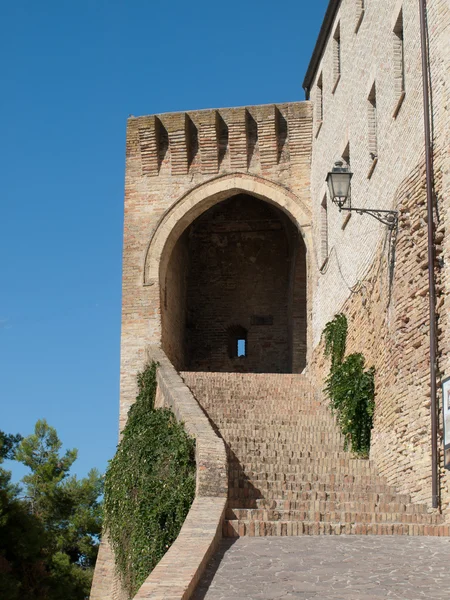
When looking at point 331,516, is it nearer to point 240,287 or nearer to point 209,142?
point 209,142

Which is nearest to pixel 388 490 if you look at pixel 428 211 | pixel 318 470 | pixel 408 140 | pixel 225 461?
pixel 318 470

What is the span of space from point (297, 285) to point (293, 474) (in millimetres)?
11078

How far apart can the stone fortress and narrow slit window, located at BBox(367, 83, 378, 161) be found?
0.23 ft

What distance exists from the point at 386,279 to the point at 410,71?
8.64 ft

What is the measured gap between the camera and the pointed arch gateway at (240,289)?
23.0 metres

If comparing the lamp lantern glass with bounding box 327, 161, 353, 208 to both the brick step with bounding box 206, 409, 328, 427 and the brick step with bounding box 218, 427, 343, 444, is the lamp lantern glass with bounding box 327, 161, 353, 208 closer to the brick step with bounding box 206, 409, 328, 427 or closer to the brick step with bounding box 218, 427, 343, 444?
the brick step with bounding box 218, 427, 343, 444

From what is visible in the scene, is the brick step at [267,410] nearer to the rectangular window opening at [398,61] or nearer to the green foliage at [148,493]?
the green foliage at [148,493]

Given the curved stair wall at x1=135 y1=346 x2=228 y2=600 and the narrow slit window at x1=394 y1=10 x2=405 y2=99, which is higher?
the narrow slit window at x1=394 y1=10 x2=405 y2=99

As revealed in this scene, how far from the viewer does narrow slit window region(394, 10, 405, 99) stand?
13.7 metres

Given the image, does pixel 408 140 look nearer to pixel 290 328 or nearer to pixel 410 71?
pixel 410 71

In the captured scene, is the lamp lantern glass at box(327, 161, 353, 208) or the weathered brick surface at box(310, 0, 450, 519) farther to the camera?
the lamp lantern glass at box(327, 161, 353, 208)

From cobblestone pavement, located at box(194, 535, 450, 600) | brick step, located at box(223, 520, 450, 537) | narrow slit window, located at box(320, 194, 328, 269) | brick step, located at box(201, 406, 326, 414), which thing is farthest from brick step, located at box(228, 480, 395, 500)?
narrow slit window, located at box(320, 194, 328, 269)

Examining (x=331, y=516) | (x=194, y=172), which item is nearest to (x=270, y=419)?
(x=331, y=516)

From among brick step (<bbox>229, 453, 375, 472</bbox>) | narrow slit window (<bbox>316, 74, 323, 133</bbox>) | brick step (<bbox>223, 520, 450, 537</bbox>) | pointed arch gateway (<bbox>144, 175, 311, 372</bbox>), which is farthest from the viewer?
pointed arch gateway (<bbox>144, 175, 311, 372</bbox>)
